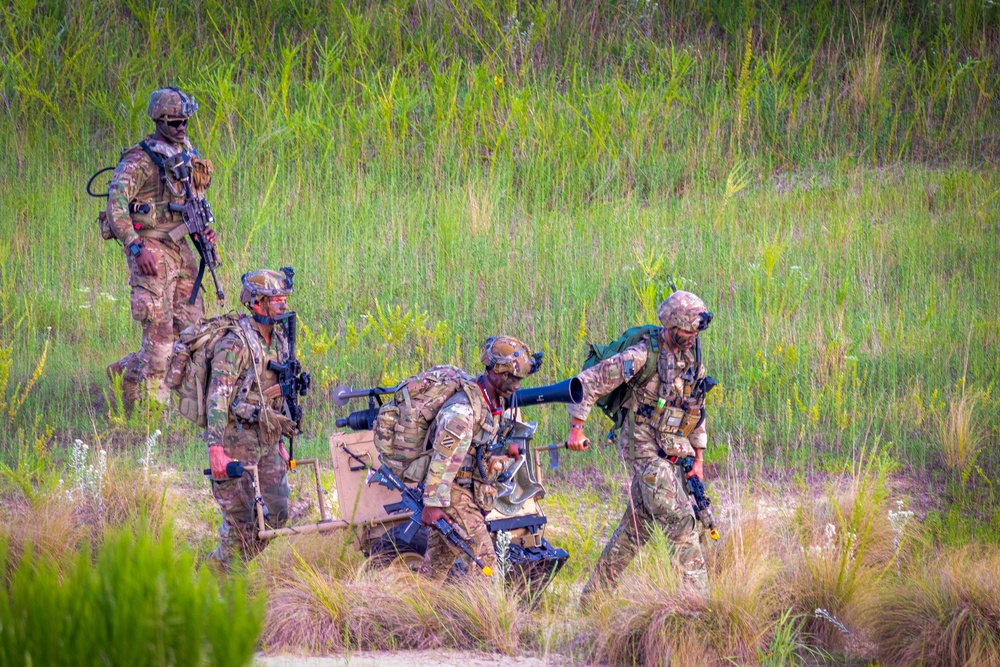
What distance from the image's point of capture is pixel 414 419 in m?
6.10

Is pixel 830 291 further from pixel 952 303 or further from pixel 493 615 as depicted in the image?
pixel 493 615

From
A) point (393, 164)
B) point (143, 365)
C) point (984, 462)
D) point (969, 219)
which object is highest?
point (393, 164)

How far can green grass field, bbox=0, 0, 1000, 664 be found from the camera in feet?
28.7

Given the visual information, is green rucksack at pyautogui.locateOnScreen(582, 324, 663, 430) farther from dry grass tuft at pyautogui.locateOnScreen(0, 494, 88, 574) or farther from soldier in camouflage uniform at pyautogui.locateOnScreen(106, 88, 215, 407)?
soldier in camouflage uniform at pyautogui.locateOnScreen(106, 88, 215, 407)

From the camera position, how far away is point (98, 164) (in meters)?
11.9

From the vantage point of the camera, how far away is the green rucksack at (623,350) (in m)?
Answer: 6.49

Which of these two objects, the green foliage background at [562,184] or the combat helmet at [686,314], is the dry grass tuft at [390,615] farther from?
the green foliage background at [562,184]

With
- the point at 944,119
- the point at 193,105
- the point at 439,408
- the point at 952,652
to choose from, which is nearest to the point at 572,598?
the point at 439,408

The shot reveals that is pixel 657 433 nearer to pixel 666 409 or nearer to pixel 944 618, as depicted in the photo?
pixel 666 409

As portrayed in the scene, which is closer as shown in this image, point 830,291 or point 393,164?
point 830,291

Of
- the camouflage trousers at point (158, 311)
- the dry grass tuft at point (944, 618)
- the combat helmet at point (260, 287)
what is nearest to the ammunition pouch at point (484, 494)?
the combat helmet at point (260, 287)

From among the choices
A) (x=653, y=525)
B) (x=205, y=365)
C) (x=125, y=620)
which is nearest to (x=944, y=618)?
(x=653, y=525)

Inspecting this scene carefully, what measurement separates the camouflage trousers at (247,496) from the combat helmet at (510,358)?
1.28m

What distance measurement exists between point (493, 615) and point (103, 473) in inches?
101
